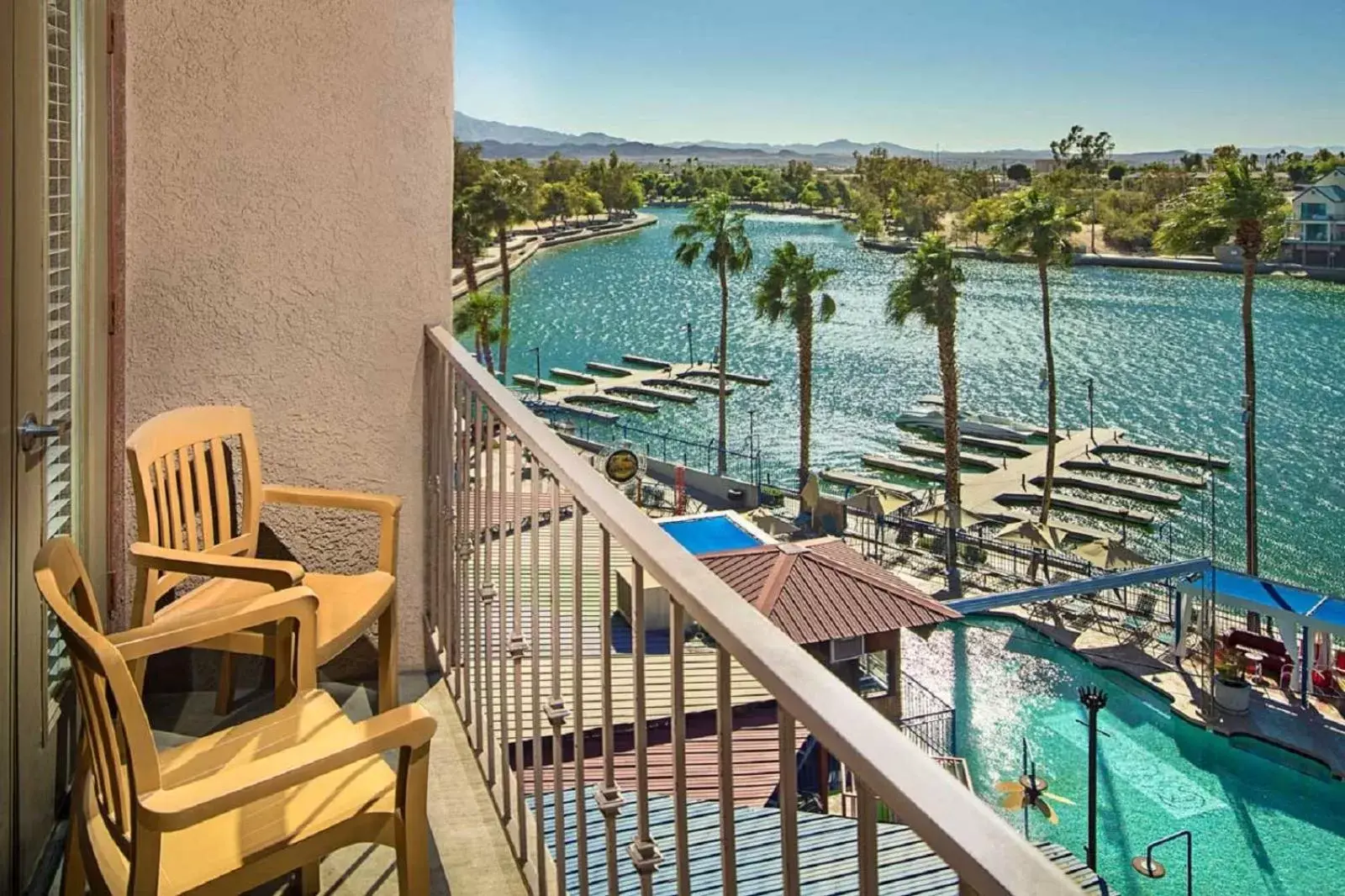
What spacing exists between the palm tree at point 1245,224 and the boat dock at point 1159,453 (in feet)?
3.36

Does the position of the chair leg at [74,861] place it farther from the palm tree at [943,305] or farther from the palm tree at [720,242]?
the palm tree at [720,242]

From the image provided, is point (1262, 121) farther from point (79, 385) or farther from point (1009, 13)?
point (79, 385)

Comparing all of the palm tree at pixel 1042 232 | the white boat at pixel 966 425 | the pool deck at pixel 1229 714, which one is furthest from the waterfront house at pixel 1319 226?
the pool deck at pixel 1229 714

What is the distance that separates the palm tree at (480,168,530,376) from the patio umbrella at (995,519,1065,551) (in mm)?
17083

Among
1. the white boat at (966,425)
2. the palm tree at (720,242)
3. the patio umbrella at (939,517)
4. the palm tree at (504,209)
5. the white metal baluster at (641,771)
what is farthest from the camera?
the palm tree at (720,242)

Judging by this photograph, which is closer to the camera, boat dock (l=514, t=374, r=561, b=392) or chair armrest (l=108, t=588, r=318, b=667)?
chair armrest (l=108, t=588, r=318, b=667)

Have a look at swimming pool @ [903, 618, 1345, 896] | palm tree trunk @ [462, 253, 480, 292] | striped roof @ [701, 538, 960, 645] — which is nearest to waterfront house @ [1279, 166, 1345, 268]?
swimming pool @ [903, 618, 1345, 896]

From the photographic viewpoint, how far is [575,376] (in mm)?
40844

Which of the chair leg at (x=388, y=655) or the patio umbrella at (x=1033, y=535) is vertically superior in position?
the chair leg at (x=388, y=655)

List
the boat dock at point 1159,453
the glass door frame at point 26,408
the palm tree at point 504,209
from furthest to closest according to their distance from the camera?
1. the palm tree at point 504,209
2. the boat dock at point 1159,453
3. the glass door frame at point 26,408

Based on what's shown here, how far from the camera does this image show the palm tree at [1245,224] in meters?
32.3

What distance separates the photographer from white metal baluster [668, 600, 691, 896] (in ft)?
2.50

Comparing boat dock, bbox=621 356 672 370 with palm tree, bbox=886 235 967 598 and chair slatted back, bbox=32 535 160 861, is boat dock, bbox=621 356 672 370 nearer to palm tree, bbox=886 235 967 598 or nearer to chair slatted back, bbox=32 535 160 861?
palm tree, bbox=886 235 967 598

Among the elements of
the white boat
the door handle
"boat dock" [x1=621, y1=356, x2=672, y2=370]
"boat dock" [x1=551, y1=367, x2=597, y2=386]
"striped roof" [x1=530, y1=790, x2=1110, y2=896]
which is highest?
the door handle
